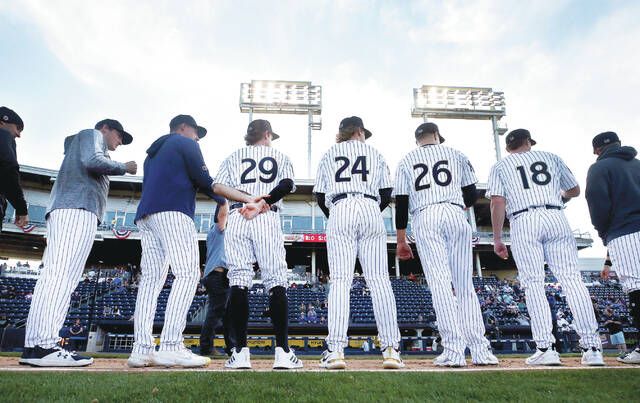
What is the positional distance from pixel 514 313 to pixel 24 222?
61.3 feet

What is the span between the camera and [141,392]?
78.7 inches

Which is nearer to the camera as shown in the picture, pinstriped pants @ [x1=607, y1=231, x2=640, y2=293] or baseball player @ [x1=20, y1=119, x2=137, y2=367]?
baseball player @ [x1=20, y1=119, x2=137, y2=367]

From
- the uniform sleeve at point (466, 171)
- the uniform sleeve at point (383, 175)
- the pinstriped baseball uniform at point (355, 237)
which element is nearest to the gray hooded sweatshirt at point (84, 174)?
the pinstriped baseball uniform at point (355, 237)

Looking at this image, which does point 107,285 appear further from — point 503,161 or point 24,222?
point 503,161

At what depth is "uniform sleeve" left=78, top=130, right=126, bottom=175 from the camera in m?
3.71

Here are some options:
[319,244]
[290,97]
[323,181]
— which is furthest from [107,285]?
[323,181]

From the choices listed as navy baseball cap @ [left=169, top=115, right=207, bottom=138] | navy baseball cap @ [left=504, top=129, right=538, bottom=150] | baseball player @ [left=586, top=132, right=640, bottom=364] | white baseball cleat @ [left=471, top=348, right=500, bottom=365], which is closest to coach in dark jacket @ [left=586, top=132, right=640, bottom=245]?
baseball player @ [left=586, top=132, right=640, bottom=364]

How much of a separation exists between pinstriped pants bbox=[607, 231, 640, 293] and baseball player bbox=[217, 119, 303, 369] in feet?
10.3

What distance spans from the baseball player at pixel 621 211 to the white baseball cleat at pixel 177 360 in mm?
3855

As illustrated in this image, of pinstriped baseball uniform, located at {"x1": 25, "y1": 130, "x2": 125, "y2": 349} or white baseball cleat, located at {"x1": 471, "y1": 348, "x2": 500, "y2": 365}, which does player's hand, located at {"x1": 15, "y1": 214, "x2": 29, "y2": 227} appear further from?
white baseball cleat, located at {"x1": 471, "y1": 348, "x2": 500, "y2": 365}

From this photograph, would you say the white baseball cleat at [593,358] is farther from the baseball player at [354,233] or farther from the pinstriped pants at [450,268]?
the baseball player at [354,233]

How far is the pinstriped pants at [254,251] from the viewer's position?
343 cm

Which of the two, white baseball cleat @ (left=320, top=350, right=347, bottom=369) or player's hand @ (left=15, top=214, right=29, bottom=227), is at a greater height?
player's hand @ (left=15, top=214, right=29, bottom=227)

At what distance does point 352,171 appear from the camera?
3.83 meters
